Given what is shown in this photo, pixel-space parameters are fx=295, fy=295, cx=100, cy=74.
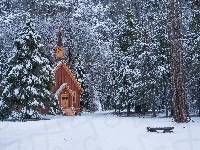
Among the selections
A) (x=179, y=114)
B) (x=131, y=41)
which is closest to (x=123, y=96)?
(x=131, y=41)

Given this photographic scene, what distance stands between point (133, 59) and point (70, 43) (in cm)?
1424

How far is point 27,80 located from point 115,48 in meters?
14.1

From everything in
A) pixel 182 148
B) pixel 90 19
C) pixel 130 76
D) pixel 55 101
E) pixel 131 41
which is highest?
pixel 90 19

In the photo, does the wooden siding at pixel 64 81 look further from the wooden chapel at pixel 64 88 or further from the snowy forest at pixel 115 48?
the snowy forest at pixel 115 48

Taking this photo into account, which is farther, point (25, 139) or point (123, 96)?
point (123, 96)

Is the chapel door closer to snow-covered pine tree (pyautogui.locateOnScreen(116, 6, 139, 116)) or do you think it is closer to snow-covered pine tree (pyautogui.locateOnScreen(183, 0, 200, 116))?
snow-covered pine tree (pyautogui.locateOnScreen(116, 6, 139, 116))

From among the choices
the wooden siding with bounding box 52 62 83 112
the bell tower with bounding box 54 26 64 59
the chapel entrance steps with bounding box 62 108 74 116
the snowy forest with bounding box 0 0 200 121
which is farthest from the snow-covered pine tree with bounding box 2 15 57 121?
the bell tower with bounding box 54 26 64 59

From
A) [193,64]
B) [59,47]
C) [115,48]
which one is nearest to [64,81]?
[59,47]

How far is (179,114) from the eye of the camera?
17281mm

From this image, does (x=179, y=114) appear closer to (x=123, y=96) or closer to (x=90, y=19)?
(x=123, y=96)

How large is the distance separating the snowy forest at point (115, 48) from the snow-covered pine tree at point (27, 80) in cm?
52

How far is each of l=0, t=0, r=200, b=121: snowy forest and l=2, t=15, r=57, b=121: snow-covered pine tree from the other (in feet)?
1.72

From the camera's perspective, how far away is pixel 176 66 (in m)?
17.5

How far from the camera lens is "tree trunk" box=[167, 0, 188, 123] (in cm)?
1731
